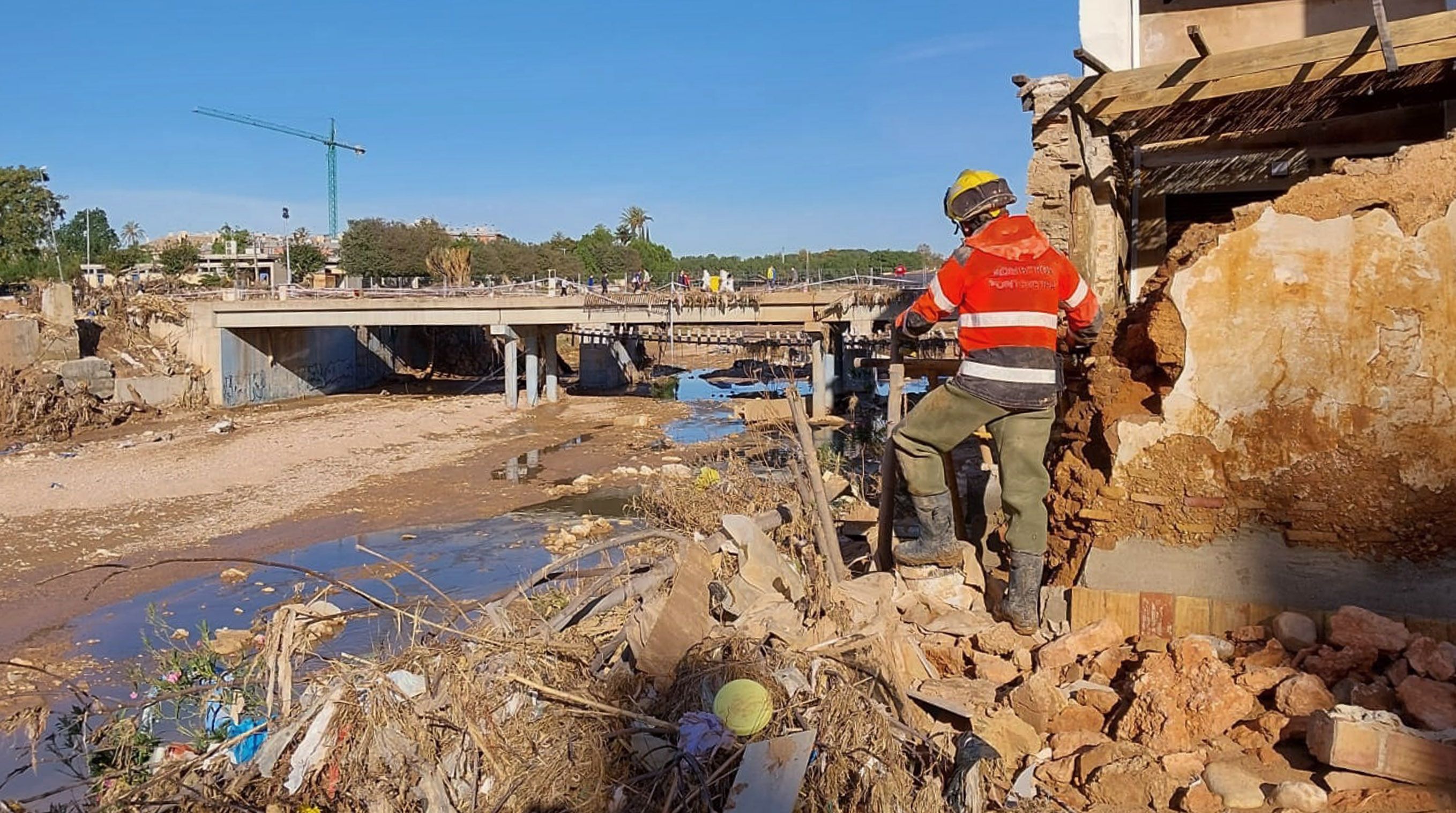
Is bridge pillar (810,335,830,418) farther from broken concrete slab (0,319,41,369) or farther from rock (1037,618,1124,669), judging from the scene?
rock (1037,618,1124,669)

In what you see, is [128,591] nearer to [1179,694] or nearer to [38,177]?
[1179,694]

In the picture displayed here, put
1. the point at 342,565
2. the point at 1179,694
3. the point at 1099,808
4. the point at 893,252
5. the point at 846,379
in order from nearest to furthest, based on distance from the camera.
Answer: the point at 1099,808
the point at 1179,694
the point at 342,565
the point at 846,379
the point at 893,252

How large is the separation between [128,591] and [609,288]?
2552 cm

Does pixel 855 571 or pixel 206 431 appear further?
pixel 206 431

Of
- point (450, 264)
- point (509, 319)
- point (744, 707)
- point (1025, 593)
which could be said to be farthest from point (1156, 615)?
point (450, 264)

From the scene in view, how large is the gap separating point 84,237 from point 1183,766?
80035 mm

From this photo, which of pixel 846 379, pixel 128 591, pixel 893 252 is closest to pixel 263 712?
pixel 128 591

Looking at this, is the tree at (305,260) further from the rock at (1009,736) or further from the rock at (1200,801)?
the rock at (1200,801)

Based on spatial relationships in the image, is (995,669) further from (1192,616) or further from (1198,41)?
(1198,41)

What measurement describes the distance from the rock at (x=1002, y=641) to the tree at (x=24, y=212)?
188 feet

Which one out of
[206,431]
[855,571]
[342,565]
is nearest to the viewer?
[855,571]

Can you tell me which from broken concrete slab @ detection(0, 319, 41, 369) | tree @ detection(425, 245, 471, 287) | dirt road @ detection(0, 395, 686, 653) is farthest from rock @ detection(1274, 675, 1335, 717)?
tree @ detection(425, 245, 471, 287)

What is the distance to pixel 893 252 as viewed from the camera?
97250mm

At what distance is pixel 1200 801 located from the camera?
3.35 metres
